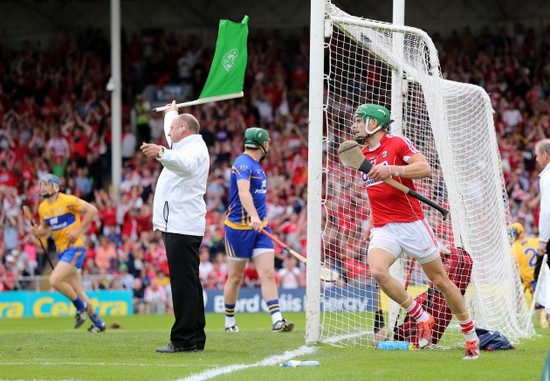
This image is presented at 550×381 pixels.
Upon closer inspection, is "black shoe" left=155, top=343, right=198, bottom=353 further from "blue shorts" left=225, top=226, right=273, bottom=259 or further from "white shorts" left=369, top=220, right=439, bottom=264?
"blue shorts" left=225, top=226, right=273, bottom=259

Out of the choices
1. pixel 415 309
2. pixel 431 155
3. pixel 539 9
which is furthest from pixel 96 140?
pixel 415 309

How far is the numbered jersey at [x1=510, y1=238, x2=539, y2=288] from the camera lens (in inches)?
682

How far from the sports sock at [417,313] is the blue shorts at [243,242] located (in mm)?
3448

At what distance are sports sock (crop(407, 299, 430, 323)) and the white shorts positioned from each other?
0.55 m

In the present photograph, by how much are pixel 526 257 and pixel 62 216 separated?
23.8 feet

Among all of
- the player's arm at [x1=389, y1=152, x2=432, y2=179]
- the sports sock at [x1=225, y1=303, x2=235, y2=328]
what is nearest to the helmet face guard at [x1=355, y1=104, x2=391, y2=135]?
the player's arm at [x1=389, y1=152, x2=432, y2=179]

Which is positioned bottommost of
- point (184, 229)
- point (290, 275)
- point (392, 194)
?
point (290, 275)

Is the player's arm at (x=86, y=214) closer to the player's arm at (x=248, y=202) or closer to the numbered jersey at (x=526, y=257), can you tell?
the player's arm at (x=248, y=202)

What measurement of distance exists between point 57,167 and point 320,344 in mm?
17185

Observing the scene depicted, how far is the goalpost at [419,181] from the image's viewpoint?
10648 mm

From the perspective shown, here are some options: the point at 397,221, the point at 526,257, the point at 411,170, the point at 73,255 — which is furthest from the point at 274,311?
the point at 526,257

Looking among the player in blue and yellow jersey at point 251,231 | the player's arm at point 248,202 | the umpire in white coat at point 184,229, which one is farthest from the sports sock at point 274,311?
the umpire in white coat at point 184,229

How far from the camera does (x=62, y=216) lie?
1520cm

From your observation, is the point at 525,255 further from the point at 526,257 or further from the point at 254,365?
the point at 254,365
